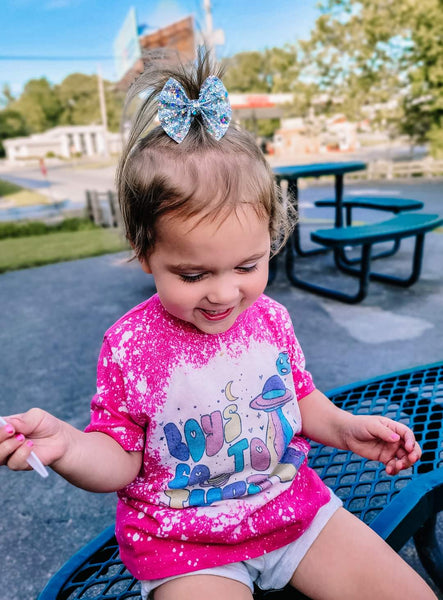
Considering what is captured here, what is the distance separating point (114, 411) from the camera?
95 cm

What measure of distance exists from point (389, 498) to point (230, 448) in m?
0.47

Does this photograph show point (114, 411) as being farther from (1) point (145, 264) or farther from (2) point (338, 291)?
(2) point (338, 291)

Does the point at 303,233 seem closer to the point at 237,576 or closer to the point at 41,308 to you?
the point at 41,308

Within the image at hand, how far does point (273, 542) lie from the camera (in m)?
0.94

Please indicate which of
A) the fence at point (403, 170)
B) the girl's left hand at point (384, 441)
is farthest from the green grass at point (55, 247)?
the fence at point (403, 170)

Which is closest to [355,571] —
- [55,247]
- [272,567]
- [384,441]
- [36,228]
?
[272,567]

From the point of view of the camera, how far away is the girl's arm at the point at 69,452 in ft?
2.41

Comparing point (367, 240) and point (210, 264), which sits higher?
point (210, 264)

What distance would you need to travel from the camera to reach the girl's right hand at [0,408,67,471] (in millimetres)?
728

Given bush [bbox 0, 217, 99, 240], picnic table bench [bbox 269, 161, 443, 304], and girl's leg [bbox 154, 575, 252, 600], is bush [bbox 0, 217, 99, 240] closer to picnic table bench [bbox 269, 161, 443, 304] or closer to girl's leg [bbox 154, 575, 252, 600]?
picnic table bench [bbox 269, 161, 443, 304]

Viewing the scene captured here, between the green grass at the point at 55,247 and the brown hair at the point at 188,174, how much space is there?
14.2 feet

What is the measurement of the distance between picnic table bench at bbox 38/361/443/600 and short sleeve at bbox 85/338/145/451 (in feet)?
1.09

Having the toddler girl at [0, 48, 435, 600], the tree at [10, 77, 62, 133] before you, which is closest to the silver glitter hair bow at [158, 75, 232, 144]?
the toddler girl at [0, 48, 435, 600]

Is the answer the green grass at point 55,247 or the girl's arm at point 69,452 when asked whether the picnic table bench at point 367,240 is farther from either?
the girl's arm at point 69,452
